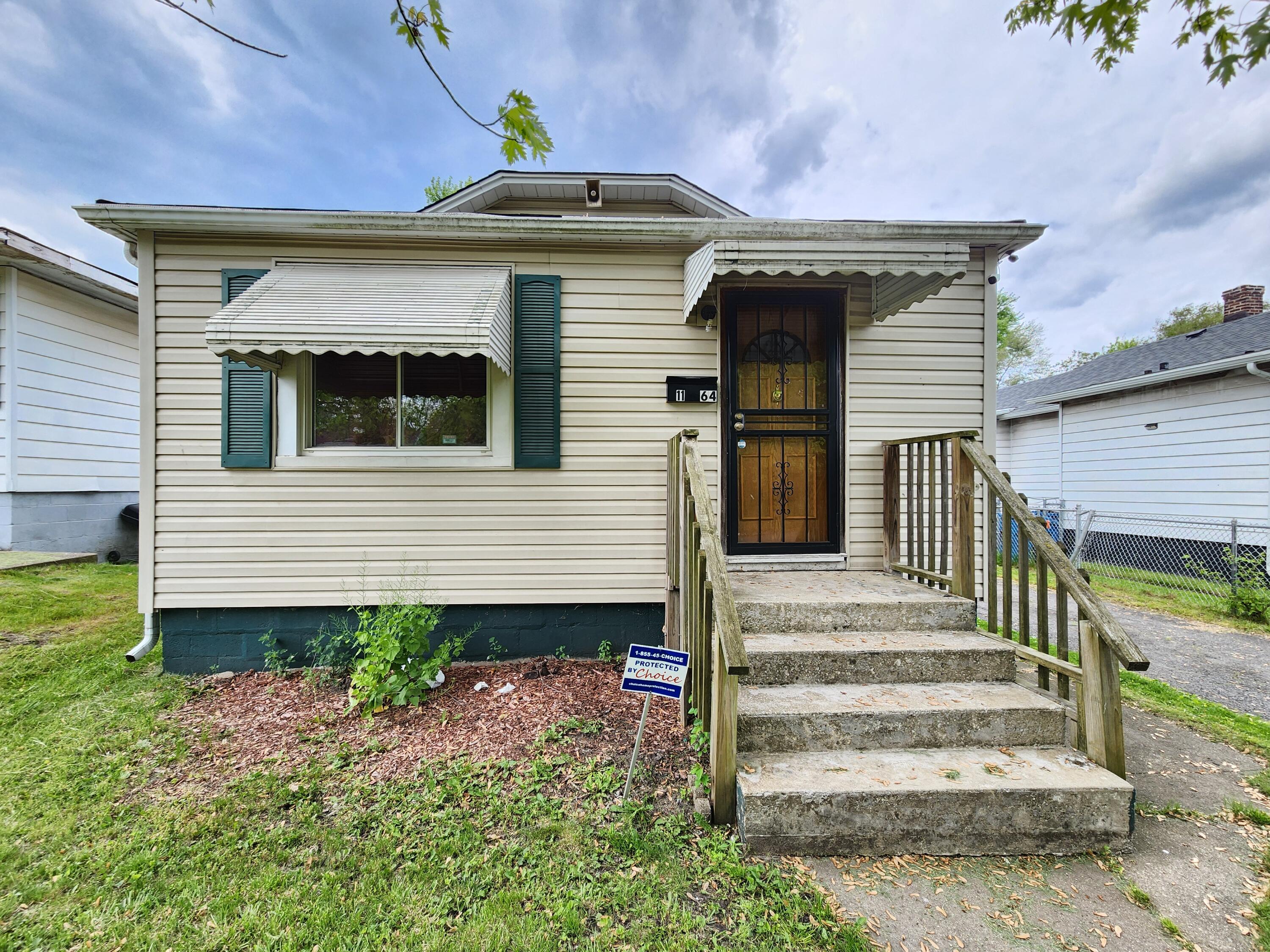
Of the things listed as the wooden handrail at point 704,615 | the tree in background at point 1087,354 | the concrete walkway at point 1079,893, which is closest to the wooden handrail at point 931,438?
the wooden handrail at point 704,615

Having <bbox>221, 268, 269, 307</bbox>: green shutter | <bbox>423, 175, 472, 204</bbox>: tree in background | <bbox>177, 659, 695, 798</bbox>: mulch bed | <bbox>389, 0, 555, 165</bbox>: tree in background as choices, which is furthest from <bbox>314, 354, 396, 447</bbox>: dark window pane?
<bbox>423, 175, 472, 204</bbox>: tree in background

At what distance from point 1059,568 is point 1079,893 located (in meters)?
1.31

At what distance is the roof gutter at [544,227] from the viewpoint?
3404mm

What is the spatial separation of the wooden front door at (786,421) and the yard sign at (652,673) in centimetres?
174

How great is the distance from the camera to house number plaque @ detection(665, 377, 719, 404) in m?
3.70

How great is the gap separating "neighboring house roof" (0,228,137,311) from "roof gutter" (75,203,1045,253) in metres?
3.77

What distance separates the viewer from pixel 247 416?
3494 mm

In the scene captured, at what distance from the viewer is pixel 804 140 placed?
51.7 ft

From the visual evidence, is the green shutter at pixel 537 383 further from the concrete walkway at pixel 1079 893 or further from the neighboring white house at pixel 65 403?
the neighboring white house at pixel 65 403

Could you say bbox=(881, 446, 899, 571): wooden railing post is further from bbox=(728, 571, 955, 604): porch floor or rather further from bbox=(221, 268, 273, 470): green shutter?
bbox=(221, 268, 273, 470): green shutter

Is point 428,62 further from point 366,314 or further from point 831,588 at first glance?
point 831,588

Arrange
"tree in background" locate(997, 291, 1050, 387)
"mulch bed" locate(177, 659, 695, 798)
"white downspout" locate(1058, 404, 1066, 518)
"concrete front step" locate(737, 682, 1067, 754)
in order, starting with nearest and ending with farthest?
1. "concrete front step" locate(737, 682, 1067, 754)
2. "mulch bed" locate(177, 659, 695, 798)
3. "white downspout" locate(1058, 404, 1066, 518)
4. "tree in background" locate(997, 291, 1050, 387)

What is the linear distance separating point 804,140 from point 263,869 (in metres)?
20.0

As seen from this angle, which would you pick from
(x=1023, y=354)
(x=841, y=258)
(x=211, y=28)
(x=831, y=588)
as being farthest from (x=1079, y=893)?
(x=1023, y=354)
